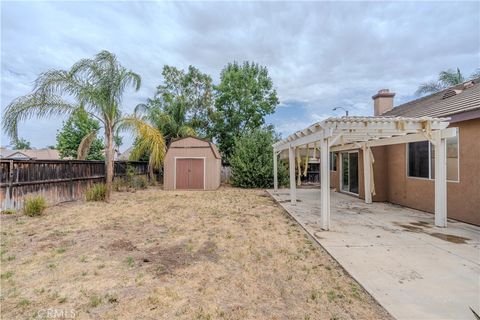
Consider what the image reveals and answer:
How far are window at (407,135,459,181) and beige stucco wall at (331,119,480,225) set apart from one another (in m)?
0.16

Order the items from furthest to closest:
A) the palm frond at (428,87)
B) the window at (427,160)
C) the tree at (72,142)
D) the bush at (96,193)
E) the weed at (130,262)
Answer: the tree at (72,142)
the palm frond at (428,87)
the bush at (96,193)
the window at (427,160)
the weed at (130,262)

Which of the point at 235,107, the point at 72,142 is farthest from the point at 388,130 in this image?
the point at 72,142

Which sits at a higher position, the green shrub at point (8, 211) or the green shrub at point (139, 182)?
the green shrub at point (139, 182)

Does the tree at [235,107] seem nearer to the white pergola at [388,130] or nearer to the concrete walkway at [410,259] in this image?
the concrete walkway at [410,259]

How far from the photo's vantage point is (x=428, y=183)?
7.05 metres

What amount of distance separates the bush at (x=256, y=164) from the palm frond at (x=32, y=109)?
8.68 m

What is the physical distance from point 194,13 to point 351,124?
20.7 feet

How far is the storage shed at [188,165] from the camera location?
1432 centimetres

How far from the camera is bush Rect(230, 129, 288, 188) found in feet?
48.3

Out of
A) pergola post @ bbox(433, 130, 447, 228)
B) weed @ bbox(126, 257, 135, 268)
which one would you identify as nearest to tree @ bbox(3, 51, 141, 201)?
weed @ bbox(126, 257, 135, 268)

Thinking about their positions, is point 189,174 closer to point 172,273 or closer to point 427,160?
point 427,160

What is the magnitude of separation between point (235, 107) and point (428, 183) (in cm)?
1636

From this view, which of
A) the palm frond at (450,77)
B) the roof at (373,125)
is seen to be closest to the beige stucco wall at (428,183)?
the roof at (373,125)

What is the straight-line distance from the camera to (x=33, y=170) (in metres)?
7.58
